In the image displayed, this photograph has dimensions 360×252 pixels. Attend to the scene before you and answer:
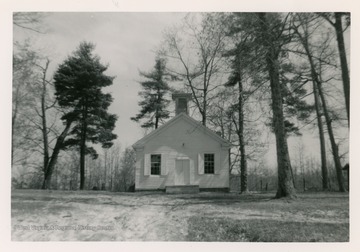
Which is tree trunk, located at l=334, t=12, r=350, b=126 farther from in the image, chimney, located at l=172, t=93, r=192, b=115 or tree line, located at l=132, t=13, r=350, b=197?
chimney, located at l=172, t=93, r=192, b=115

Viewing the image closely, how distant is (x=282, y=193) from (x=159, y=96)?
43.1 ft

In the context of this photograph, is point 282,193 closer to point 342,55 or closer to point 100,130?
point 342,55

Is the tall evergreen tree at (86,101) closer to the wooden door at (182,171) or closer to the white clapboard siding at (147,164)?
the white clapboard siding at (147,164)

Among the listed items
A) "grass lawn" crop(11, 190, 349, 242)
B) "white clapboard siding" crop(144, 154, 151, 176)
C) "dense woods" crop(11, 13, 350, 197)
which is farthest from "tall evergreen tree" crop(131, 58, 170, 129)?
"grass lawn" crop(11, 190, 349, 242)

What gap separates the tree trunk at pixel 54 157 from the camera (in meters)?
19.3

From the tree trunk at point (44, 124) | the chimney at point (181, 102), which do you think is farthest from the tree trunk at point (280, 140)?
the tree trunk at point (44, 124)

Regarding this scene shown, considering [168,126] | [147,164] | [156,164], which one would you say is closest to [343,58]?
[168,126]

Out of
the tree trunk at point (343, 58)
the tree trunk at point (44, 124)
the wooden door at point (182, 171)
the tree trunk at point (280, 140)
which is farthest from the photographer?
the wooden door at point (182, 171)

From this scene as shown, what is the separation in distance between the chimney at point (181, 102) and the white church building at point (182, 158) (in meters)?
0.79

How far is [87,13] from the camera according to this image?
10180 mm

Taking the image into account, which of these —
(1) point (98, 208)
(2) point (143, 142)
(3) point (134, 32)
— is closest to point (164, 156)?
(2) point (143, 142)

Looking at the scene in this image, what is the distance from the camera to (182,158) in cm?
1769

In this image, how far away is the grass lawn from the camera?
8.95 metres
